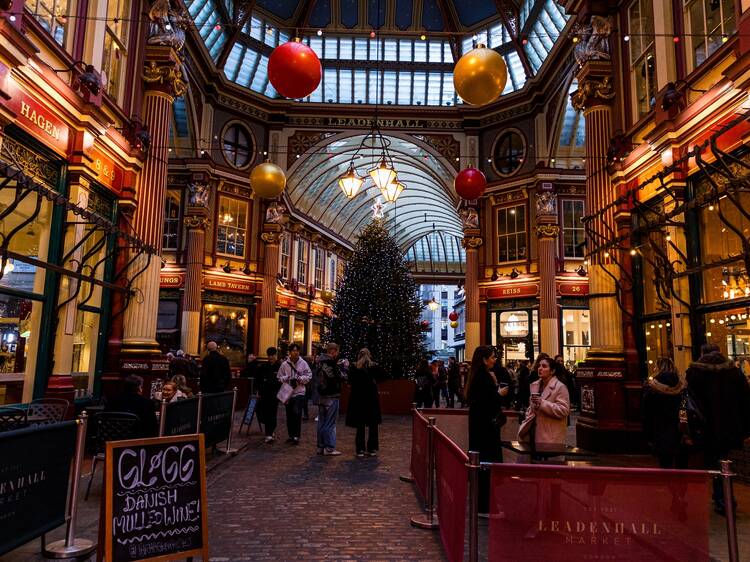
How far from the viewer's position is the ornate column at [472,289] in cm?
2119

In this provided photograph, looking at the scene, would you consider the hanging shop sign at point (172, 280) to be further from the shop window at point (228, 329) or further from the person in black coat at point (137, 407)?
the person in black coat at point (137, 407)

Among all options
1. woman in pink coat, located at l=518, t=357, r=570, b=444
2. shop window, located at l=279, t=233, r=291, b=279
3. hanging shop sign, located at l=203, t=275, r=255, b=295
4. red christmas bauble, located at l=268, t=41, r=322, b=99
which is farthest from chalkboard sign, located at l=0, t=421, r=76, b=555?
shop window, located at l=279, t=233, r=291, b=279

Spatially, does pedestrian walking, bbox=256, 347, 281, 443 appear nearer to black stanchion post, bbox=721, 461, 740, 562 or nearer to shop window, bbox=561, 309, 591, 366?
black stanchion post, bbox=721, 461, 740, 562

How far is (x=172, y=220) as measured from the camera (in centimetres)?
2097

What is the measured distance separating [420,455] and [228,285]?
16.0 meters

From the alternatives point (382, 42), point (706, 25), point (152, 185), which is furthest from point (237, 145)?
point (706, 25)

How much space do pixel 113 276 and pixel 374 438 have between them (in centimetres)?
529

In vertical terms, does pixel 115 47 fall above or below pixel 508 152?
below

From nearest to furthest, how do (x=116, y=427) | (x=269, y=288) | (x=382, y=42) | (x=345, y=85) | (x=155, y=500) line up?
(x=155, y=500) < (x=116, y=427) < (x=269, y=288) < (x=382, y=42) < (x=345, y=85)

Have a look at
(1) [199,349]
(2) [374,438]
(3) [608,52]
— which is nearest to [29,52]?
(2) [374,438]

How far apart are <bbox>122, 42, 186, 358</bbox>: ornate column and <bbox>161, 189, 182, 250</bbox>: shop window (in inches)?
405

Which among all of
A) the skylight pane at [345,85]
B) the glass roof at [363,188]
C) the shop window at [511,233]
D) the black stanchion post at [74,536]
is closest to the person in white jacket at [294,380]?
the black stanchion post at [74,536]

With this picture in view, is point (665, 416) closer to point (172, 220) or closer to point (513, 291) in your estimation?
point (513, 291)

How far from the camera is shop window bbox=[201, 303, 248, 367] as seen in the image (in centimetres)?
2041
